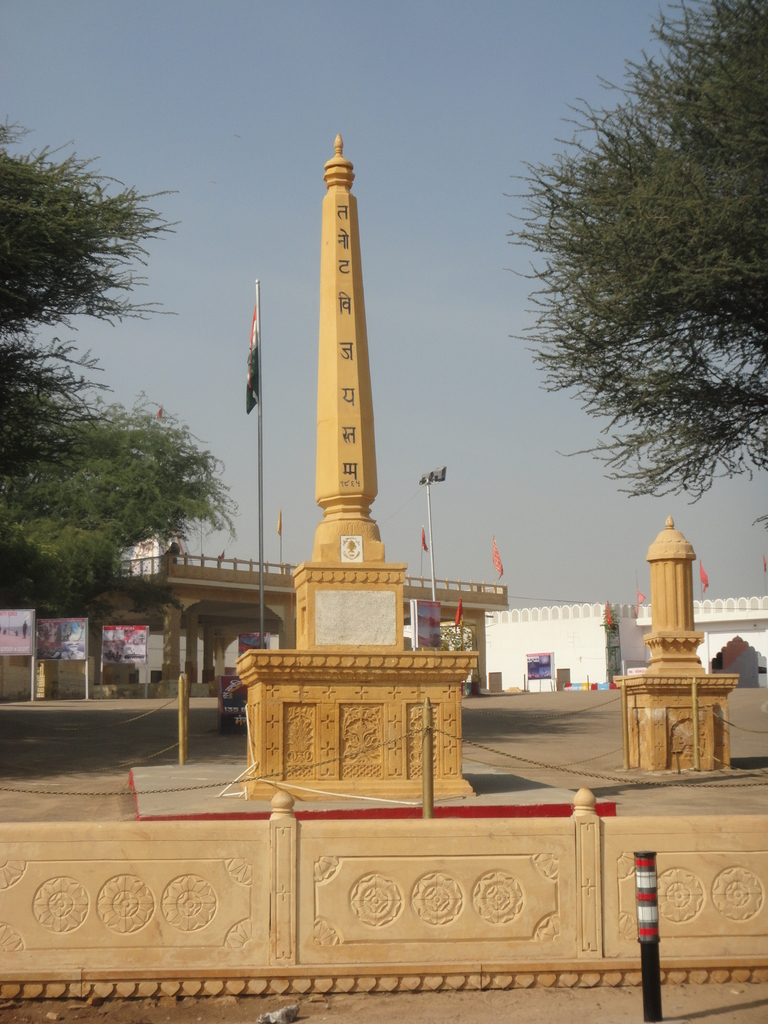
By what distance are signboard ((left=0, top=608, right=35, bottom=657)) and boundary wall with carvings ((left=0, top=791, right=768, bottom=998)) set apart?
22.9 metres

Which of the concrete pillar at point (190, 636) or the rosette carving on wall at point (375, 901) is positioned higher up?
the concrete pillar at point (190, 636)

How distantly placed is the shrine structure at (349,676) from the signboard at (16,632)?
708 inches

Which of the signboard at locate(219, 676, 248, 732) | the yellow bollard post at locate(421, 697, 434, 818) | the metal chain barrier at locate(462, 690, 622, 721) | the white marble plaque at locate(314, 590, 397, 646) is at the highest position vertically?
the white marble plaque at locate(314, 590, 397, 646)

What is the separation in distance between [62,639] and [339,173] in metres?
20.9

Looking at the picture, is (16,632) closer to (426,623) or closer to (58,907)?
(426,623)

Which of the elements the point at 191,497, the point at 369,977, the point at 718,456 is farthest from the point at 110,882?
the point at 191,497

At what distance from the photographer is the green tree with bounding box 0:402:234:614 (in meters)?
36.8

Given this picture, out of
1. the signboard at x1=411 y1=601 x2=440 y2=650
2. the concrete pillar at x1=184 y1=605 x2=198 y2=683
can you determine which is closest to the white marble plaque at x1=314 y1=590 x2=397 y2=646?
the signboard at x1=411 y1=601 x2=440 y2=650

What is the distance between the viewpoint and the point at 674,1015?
6.14 meters

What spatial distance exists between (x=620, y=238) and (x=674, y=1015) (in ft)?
41.1

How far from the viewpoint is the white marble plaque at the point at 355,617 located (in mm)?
11766

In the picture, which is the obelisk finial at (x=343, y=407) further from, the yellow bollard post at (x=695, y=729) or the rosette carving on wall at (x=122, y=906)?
the yellow bollard post at (x=695, y=729)

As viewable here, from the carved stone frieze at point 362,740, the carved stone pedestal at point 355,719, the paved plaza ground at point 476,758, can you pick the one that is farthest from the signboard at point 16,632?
the carved stone frieze at point 362,740

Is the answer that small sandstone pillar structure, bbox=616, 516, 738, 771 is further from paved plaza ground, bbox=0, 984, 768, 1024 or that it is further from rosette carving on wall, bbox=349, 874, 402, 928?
rosette carving on wall, bbox=349, 874, 402, 928
